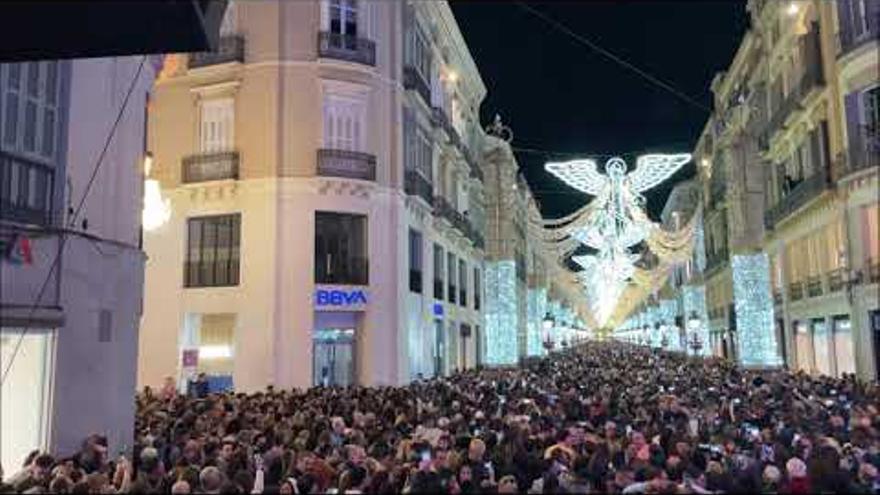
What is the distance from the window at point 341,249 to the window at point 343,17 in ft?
20.2

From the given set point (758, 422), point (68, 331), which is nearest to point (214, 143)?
point (68, 331)

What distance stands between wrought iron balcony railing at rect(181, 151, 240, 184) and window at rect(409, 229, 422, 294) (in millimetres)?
7482

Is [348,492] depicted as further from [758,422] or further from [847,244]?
[847,244]

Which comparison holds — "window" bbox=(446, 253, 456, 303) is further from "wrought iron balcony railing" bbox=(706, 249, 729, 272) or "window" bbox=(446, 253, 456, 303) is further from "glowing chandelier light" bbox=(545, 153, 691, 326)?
"wrought iron balcony railing" bbox=(706, 249, 729, 272)

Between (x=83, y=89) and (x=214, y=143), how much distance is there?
15.8 m

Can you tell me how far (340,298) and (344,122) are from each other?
5.75 metres

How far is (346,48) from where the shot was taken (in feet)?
95.2

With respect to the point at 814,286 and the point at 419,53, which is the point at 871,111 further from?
the point at 419,53

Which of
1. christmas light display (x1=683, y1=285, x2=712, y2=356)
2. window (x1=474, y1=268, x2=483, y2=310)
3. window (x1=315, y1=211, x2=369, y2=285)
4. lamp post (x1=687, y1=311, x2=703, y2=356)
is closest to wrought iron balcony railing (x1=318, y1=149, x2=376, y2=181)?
window (x1=315, y1=211, x2=369, y2=285)

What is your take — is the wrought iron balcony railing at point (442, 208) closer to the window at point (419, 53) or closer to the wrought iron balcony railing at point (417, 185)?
the wrought iron balcony railing at point (417, 185)

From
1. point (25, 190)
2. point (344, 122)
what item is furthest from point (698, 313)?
point (25, 190)

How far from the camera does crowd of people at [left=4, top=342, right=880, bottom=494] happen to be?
9.70 m

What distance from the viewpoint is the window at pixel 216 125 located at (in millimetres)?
28984

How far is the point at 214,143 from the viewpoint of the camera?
2927cm
